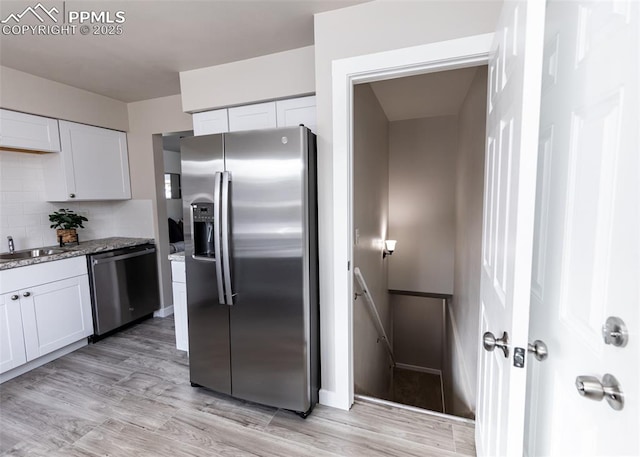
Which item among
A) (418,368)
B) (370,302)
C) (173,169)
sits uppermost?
(173,169)

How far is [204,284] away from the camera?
204 centimetres

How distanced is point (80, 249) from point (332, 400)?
2.69 meters

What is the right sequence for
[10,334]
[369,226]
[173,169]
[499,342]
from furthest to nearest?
[173,169], [369,226], [10,334], [499,342]

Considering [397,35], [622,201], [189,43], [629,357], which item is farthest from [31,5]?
[629,357]

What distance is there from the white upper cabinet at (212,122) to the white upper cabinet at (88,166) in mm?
1335

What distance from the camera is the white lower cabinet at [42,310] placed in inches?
91.7

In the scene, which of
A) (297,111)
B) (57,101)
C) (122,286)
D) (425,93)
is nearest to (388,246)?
(425,93)

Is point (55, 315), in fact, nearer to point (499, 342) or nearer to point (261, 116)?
point (261, 116)

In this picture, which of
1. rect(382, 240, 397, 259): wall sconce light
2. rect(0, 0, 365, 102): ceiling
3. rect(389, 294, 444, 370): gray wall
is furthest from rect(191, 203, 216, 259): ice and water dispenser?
rect(389, 294, 444, 370): gray wall

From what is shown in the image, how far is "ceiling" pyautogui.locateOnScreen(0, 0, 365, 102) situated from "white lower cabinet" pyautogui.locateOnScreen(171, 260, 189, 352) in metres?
1.63

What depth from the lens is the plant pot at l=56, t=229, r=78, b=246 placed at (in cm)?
310

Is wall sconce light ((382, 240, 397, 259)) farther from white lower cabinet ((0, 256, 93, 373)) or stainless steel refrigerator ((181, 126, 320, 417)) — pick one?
white lower cabinet ((0, 256, 93, 373))

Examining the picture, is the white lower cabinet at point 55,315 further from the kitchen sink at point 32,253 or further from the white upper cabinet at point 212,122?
the white upper cabinet at point 212,122

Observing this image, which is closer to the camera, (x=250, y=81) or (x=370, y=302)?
(x=250, y=81)
